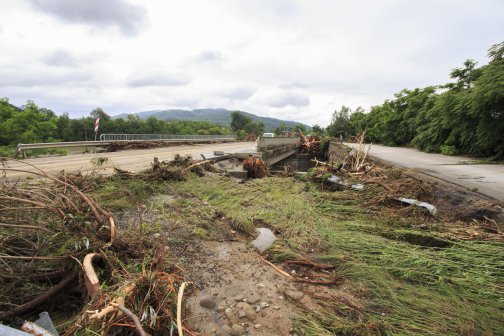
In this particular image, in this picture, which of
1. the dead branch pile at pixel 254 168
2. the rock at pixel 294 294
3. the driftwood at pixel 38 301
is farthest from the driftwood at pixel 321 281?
the dead branch pile at pixel 254 168

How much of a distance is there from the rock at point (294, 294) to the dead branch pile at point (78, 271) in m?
1.30

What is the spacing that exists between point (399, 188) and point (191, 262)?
5.53 m

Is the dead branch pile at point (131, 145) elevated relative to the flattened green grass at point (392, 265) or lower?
elevated

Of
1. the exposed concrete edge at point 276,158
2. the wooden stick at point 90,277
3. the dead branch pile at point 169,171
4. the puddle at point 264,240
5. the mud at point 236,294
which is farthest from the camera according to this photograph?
the exposed concrete edge at point 276,158

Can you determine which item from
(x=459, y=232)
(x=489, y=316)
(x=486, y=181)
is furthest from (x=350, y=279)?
(x=486, y=181)

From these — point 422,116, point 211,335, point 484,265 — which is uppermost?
point 422,116

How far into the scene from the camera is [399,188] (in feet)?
23.0

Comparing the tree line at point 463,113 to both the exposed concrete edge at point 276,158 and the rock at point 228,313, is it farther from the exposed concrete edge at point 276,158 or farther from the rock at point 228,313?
the rock at point 228,313

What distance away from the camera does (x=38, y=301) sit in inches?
102

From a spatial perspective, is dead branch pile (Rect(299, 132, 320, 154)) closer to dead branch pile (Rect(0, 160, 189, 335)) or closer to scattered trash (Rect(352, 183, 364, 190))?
scattered trash (Rect(352, 183, 364, 190))

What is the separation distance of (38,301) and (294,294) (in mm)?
2599

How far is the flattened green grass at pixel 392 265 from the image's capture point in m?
2.82

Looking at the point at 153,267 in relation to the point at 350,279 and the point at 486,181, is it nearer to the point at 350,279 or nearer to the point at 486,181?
the point at 350,279

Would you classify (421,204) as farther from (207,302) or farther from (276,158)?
(276,158)
